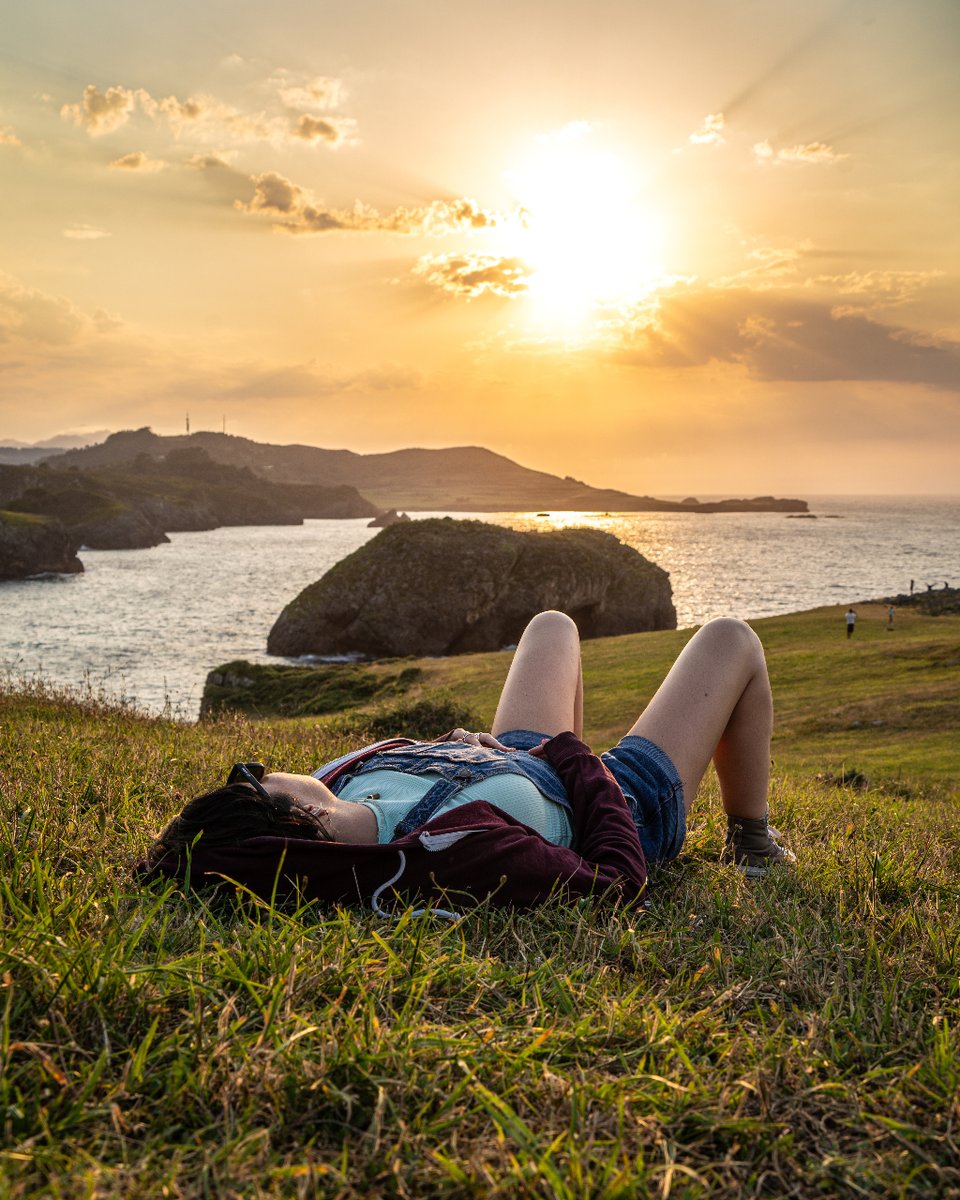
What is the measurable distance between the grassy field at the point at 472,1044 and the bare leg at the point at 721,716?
0.59 meters

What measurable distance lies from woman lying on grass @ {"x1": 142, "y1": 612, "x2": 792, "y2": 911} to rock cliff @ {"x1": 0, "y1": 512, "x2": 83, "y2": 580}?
9288 centimetres

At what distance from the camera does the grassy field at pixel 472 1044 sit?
149 cm

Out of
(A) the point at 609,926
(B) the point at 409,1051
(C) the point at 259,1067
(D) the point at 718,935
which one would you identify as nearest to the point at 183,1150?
(C) the point at 259,1067

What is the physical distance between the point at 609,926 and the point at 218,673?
104 feet

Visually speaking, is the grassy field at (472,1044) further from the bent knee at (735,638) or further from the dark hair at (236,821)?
the bent knee at (735,638)

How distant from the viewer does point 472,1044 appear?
1797 mm

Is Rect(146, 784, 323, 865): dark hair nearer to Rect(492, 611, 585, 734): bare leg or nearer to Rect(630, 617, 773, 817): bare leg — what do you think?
Rect(492, 611, 585, 734): bare leg

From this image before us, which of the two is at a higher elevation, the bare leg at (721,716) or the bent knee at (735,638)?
the bent knee at (735,638)

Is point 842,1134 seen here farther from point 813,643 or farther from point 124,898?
point 813,643

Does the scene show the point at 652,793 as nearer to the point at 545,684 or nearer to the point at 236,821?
the point at 545,684

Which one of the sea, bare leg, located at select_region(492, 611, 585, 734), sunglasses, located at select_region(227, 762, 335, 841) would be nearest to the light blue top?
sunglasses, located at select_region(227, 762, 335, 841)

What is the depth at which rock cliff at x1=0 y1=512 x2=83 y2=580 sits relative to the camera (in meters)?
84.1

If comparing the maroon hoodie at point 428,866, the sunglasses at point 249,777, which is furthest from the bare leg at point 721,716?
the sunglasses at point 249,777

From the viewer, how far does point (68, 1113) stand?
154 centimetres
